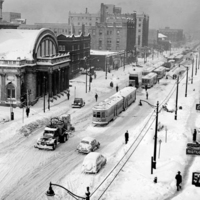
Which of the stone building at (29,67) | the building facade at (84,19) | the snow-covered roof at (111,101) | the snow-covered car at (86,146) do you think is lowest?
the snow-covered car at (86,146)

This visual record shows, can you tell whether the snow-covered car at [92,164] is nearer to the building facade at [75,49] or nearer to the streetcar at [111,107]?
the streetcar at [111,107]

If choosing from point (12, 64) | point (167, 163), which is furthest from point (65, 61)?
point (167, 163)

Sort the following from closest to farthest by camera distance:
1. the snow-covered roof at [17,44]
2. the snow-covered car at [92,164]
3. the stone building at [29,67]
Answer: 1. the snow-covered car at [92,164]
2. the stone building at [29,67]
3. the snow-covered roof at [17,44]

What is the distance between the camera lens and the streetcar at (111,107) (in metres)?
50.3

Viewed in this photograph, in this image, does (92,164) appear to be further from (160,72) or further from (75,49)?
(160,72)

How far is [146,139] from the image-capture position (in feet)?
144

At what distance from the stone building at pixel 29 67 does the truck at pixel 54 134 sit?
525 inches

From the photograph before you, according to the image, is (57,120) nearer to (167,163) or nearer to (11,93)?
(167,163)

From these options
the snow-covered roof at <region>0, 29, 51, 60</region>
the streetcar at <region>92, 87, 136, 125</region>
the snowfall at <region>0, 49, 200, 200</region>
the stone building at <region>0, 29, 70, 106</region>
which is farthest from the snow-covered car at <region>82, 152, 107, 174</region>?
the snow-covered roof at <region>0, 29, 51, 60</region>

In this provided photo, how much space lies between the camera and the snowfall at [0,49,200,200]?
98.3 feet

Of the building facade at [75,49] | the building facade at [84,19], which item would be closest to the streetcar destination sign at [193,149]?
the building facade at [75,49]

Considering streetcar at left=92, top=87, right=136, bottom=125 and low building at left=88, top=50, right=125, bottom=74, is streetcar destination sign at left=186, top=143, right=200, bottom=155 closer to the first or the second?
streetcar at left=92, top=87, right=136, bottom=125

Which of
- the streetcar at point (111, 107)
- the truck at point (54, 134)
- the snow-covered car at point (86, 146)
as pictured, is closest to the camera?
the snow-covered car at point (86, 146)

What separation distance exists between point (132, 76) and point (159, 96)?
11113mm
